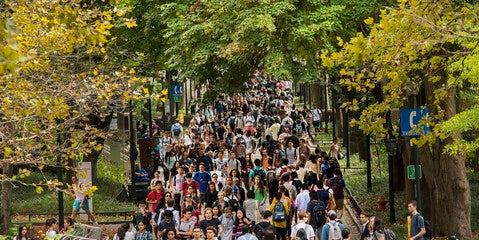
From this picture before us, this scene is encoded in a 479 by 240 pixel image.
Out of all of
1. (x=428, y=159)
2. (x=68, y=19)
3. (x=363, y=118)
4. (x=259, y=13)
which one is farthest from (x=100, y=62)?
(x=68, y=19)

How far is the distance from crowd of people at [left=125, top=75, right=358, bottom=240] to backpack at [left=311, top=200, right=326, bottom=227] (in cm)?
2

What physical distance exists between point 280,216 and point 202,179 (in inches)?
209

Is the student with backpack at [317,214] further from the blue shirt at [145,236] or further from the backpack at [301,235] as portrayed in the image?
the blue shirt at [145,236]

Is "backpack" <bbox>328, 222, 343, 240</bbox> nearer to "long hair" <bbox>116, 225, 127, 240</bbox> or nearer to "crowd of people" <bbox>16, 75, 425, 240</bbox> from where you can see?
"crowd of people" <bbox>16, 75, 425, 240</bbox>

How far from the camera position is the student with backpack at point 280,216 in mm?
21031

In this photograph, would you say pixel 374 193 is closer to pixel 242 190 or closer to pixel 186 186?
A: pixel 186 186

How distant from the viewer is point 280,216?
68.9 ft

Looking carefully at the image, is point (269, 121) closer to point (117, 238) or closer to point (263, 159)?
point (263, 159)

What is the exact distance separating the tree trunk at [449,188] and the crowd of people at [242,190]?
2.26 metres

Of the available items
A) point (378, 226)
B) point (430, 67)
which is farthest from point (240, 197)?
point (430, 67)

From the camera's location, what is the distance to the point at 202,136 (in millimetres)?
40875

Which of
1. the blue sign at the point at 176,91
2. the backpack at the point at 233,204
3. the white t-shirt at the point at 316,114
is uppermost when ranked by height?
the blue sign at the point at 176,91

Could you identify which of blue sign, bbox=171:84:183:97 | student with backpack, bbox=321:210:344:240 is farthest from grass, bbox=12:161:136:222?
student with backpack, bbox=321:210:344:240

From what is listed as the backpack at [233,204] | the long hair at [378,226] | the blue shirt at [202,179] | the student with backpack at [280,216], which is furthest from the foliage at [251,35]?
the long hair at [378,226]
